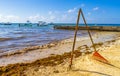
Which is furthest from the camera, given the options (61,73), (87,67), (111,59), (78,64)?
(111,59)

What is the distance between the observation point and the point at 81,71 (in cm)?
738

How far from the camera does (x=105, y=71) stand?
720 cm

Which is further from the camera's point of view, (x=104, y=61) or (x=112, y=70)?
(x=104, y=61)

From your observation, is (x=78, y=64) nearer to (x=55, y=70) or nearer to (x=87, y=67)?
(x=87, y=67)

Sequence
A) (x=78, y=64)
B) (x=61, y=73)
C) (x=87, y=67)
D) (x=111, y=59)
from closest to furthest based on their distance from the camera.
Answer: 1. (x=61, y=73)
2. (x=87, y=67)
3. (x=78, y=64)
4. (x=111, y=59)

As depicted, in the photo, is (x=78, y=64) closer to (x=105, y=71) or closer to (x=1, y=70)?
(x=105, y=71)

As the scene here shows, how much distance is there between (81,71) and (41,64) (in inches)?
104

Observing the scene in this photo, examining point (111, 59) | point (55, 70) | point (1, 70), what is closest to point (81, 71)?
point (55, 70)

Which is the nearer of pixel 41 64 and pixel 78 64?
pixel 78 64

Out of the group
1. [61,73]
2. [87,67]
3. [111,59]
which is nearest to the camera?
[61,73]

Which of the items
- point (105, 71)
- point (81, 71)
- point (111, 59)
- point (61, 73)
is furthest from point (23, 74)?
point (111, 59)

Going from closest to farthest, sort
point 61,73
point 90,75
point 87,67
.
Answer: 1. point 90,75
2. point 61,73
3. point 87,67

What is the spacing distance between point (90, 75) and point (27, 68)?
3.29 m

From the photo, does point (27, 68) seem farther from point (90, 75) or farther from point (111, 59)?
point (111, 59)
